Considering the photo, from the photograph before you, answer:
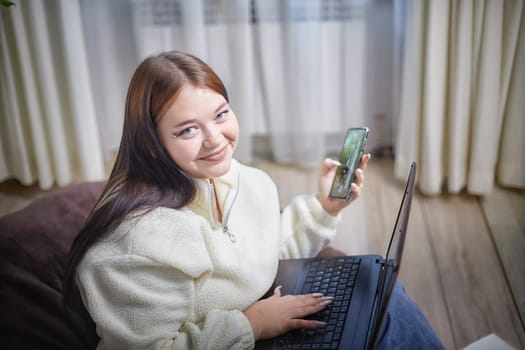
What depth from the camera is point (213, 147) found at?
3.55 feet

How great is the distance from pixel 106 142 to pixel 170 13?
20.9 inches

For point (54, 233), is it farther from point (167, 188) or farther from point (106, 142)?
point (106, 142)

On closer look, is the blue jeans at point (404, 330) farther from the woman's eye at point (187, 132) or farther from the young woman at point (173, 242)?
the woman's eye at point (187, 132)

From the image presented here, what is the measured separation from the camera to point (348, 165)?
1.31 meters

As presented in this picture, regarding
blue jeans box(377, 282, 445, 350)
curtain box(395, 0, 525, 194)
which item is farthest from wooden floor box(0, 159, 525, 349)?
blue jeans box(377, 282, 445, 350)

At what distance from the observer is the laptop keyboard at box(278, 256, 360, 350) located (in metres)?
1.12

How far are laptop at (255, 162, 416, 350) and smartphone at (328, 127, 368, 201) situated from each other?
0.13 metres

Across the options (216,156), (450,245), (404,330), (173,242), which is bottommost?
(450,245)

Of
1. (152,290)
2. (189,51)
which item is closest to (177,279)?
(152,290)

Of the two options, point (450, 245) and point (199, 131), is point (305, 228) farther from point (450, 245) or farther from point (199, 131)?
point (450, 245)

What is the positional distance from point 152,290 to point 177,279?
0.15ft

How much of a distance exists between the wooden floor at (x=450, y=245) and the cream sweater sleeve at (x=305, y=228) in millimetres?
511

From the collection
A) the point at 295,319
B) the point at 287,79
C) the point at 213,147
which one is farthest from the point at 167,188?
the point at 287,79

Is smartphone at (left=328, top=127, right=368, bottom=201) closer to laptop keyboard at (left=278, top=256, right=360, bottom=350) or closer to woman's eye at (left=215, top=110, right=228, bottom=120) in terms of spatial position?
laptop keyboard at (left=278, top=256, right=360, bottom=350)
